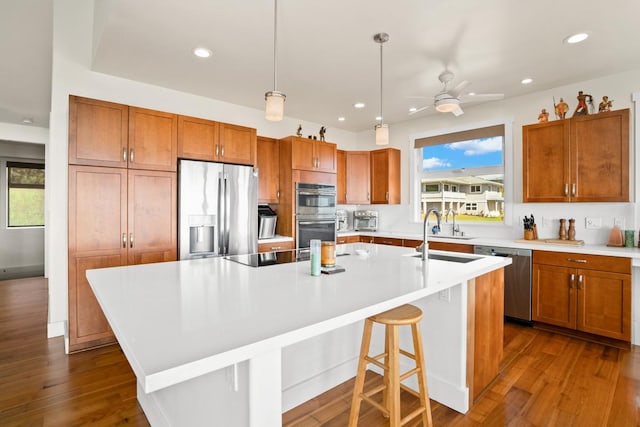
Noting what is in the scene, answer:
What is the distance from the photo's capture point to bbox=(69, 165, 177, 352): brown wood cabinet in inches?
111

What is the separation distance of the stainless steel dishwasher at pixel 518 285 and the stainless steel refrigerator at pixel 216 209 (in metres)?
2.84

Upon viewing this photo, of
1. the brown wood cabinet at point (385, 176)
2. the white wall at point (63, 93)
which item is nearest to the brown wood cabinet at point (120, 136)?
the white wall at point (63, 93)

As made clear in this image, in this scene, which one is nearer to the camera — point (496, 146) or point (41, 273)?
point (496, 146)

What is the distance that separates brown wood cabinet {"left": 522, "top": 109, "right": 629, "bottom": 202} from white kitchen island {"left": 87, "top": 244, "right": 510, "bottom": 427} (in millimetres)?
1754

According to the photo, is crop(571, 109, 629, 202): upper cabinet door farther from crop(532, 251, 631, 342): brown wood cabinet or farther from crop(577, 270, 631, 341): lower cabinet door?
crop(577, 270, 631, 341): lower cabinet door

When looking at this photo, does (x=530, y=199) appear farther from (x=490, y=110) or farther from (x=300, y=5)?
(x=300, y=5)

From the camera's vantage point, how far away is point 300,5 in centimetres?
220

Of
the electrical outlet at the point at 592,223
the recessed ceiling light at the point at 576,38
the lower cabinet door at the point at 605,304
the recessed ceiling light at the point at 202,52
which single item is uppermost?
the recessed ceiling light at the point at 576,38

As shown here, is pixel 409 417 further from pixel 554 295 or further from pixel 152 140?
pixel 152 140

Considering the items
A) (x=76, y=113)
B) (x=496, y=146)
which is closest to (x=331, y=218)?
(x=496, y=146)

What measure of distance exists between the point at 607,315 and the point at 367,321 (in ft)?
8.79

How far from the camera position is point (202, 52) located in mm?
2861

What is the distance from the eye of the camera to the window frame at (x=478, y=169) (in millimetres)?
4098

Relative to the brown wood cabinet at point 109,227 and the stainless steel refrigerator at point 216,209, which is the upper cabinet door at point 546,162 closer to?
the stainless steel refrigerator at point 216,209
